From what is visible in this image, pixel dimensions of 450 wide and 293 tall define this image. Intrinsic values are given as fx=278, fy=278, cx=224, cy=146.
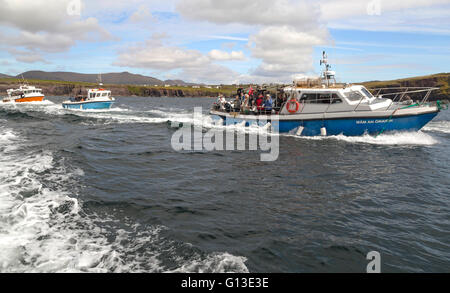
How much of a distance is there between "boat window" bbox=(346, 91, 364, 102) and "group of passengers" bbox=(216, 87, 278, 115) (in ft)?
20.4

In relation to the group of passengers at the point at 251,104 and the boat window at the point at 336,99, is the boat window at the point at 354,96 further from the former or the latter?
the group of passengers at the point at 251,104

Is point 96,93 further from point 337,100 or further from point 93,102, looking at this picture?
point 337,100

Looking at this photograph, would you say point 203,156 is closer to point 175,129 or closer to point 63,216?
point 63,216

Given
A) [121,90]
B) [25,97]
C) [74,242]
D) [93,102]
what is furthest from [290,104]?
[121,90]

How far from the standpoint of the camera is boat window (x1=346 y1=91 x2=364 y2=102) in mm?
21219

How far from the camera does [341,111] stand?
21094 millimetres

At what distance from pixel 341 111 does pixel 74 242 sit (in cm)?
1976

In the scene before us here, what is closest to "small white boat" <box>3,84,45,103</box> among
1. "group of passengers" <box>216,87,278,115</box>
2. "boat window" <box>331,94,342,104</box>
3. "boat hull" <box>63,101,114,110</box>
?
"boat hull" <box>63,101,114,110</box>

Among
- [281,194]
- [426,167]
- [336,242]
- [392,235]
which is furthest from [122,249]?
[426,167]

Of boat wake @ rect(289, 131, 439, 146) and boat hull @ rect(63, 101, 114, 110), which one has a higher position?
boat hull @ rect(63, 101, 114, 110)

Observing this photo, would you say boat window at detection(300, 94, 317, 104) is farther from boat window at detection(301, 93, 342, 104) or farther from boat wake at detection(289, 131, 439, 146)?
boat wake at detection(289, 131, 439, 146)

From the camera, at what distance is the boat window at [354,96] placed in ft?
69.6
